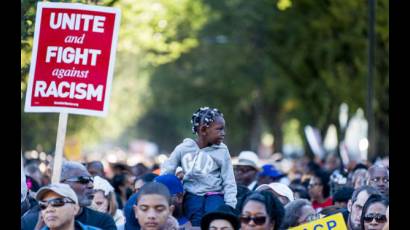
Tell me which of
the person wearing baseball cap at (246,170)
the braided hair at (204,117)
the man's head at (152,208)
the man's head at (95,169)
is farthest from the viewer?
the person wearing baseball cap at (246,170)

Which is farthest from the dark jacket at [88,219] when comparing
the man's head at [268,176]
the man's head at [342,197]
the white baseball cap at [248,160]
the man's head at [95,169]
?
the man's head at [268,176]

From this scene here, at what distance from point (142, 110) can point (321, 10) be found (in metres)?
40.6

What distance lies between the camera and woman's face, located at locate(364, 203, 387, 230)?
1195 centimetres

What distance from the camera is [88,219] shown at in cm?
1128

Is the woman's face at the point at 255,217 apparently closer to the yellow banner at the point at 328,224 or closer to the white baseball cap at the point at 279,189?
the yellow banner at the point at 328,224

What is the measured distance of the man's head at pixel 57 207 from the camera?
1013 centimetres

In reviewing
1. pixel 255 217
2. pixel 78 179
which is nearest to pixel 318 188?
pixel 78 179

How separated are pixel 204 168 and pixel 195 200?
30cm

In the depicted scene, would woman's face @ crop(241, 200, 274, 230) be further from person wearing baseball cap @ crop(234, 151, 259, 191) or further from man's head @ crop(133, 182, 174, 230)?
person wearing baseball cap @ crop(234, 151, 259, 191)

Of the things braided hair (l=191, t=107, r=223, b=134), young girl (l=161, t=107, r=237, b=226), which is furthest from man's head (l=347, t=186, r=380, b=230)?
braided hair (l=191, t=107, r=223, b=134)

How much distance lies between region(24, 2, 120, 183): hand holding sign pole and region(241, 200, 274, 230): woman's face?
6.92ft

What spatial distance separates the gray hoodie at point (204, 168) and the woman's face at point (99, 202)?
1652mm

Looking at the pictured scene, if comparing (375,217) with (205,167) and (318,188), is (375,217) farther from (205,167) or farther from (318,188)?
(318,188)
